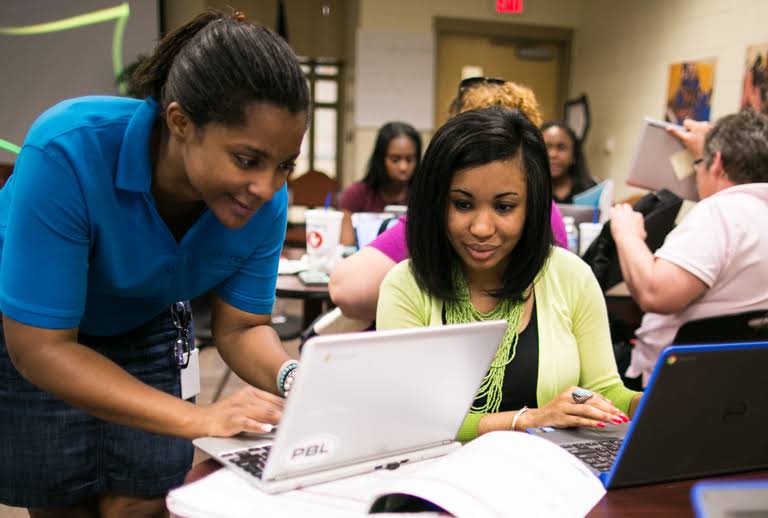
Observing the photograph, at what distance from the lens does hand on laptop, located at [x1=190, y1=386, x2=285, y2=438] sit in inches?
33.2

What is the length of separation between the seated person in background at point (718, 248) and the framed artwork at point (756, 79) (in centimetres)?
213

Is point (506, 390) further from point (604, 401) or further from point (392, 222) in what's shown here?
point (392, 222)

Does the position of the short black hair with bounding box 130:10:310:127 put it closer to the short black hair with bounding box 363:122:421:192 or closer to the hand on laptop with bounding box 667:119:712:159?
the hand on laptop with bounding box 667:119:712:159

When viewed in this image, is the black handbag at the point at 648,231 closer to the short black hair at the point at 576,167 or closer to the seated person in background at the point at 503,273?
the seated person in background at the point at 503,273

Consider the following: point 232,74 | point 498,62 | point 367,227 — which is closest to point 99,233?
point 232,74

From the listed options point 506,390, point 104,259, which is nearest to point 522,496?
point 506,390

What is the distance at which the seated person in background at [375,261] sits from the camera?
1571 millimetres

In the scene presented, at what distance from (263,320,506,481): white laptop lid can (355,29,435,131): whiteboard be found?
495 cm

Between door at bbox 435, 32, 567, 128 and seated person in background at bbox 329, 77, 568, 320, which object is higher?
door at bbox 435, 32, 567, 128

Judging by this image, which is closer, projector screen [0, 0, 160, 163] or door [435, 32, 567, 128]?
projector screen [0, 0, 160, 163]

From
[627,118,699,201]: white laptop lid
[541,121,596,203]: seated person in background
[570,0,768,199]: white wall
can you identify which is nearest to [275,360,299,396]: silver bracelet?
[627,118,699,201]: white laptop lid

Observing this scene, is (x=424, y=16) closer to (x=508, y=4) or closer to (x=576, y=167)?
(x=508, y=4)

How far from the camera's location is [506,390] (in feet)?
3.84

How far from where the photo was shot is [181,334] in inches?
50.9
